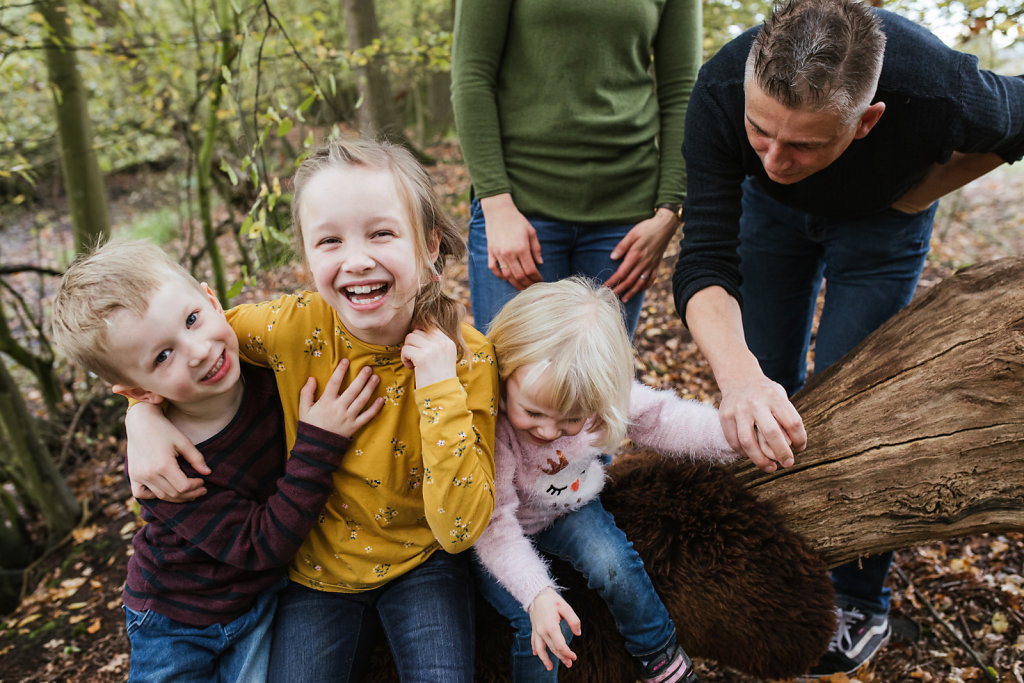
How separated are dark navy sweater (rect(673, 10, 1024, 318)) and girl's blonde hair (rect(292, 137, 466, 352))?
839 mm

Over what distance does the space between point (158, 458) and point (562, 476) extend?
109 centimetres

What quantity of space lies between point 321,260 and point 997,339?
1941 millimetres

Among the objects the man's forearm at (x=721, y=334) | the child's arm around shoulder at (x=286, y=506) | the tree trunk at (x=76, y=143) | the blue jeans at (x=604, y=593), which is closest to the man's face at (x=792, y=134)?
the man's forearm at (x=721, y=334)

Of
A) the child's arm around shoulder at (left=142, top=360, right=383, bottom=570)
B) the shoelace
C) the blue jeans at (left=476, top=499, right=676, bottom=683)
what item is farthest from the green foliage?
the shoelace

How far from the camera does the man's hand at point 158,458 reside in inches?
63.1

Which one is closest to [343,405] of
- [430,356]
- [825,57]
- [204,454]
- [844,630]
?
[430,356]

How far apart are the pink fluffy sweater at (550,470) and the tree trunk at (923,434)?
Result: 25 cm

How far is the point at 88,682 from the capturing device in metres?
2.90

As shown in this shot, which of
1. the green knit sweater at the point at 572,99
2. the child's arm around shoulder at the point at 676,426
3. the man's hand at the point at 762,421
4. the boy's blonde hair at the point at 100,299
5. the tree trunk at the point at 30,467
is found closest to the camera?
the boy's blonde hair at the point at 100,299

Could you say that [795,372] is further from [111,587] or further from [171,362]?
[111,587]

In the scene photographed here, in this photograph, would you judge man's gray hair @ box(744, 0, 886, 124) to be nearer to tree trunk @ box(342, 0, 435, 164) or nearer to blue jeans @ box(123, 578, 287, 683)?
blue jeans @ box(123, 578, 287, 683)

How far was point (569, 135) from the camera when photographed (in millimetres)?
2158

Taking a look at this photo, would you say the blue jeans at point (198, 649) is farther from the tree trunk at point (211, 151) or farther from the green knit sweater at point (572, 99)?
the tree trunk at point (211, 151)

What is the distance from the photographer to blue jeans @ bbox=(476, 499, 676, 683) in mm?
1764
